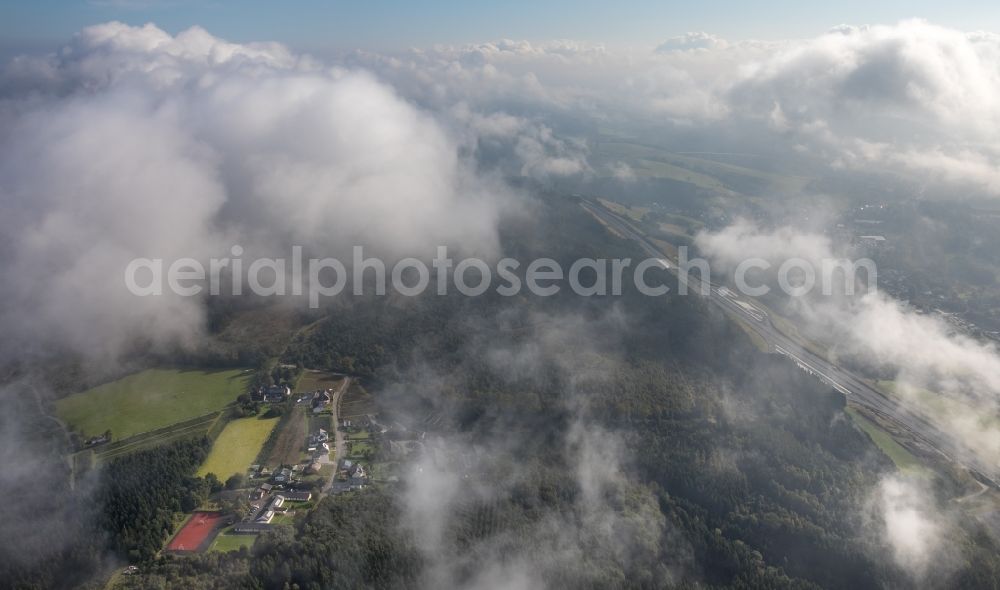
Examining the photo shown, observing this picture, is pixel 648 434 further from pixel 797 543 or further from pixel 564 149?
pixel 564 149

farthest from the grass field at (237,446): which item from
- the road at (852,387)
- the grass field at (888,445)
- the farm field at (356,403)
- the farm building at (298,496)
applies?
the road at (852,387)

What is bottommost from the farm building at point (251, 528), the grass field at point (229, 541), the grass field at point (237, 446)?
the grass field at point (229, 541)

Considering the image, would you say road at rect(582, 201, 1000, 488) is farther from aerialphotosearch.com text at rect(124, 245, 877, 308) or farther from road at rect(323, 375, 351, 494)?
road at rect(323, 375, 351, 494)

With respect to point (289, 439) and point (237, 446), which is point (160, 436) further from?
point (289, 439)

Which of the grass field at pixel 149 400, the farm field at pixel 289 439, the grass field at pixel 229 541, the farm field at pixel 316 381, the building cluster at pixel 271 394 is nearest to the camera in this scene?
the grass field at pixel 229 541

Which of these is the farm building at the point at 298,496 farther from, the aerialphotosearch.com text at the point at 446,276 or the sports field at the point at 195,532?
the aerialphotosearch.com text at the point at 446,276

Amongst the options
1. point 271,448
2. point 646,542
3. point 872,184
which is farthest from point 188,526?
point 872,184
